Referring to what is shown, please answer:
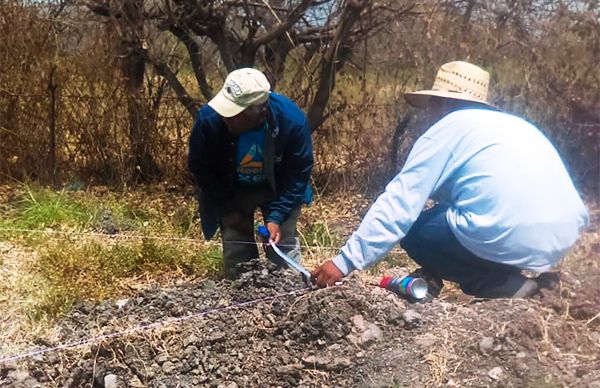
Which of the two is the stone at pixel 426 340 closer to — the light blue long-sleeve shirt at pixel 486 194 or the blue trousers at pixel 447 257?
the light blue long-sleeve shirt at pixel 486 194

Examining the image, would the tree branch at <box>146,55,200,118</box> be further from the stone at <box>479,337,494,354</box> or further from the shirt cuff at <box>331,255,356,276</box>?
the stone at <box>479,337,494,354</box>

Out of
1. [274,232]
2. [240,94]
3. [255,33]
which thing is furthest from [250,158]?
[255,33]

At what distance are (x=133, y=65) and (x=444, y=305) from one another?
4220 mm

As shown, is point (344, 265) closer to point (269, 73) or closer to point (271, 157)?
point (271, 157)

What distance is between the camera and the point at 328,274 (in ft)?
10.7

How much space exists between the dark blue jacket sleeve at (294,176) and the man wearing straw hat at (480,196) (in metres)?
0.87

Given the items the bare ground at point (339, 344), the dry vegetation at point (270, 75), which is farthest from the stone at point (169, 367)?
the dry vegetation at point (270, 75)

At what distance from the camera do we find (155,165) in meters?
7.08

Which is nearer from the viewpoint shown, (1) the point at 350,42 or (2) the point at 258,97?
(2) the point at 258,97

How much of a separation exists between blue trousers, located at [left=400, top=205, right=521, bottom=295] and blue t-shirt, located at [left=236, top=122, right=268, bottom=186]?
0.90 metres

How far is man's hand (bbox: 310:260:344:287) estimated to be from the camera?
3242 mm

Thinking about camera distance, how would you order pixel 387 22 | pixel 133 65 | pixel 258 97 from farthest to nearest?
pixel 133 65
pixel 387 22
pixel 258 97

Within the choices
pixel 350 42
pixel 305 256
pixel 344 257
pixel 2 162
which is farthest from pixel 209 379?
pixel 2 162

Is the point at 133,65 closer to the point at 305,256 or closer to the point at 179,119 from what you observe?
the point at 179,119
